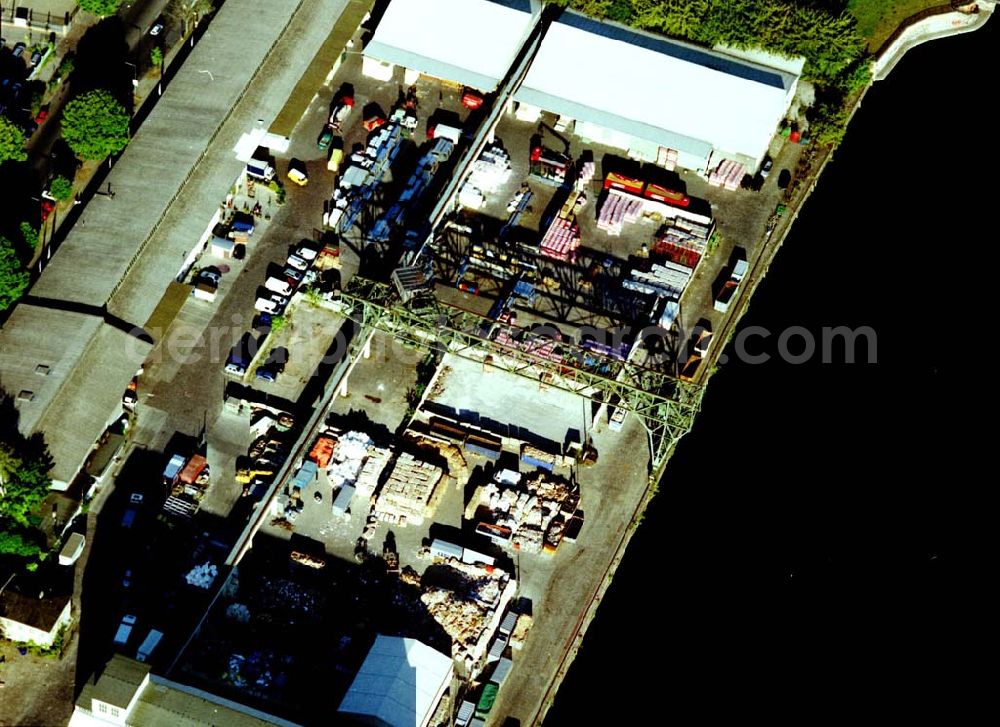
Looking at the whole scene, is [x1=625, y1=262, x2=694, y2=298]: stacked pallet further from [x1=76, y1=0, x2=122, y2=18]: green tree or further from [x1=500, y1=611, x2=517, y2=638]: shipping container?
[x1=76, y1=0, x2=122, y2=18]: green tree

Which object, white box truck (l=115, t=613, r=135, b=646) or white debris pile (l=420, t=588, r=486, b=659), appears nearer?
white box truck (l=115, t=613, r=135, b=646)

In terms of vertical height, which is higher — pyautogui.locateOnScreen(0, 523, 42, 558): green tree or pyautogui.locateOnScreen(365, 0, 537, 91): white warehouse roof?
pyautogui.locateOnScreen(365, 0, 537, 91): white warehouse roof

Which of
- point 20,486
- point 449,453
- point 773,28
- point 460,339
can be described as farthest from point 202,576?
point 773,28

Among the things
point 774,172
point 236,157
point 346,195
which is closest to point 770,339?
point 774,172

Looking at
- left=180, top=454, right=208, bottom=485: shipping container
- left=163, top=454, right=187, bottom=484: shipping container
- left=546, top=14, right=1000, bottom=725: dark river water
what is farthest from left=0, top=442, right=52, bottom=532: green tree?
left=546, top=14, right=1000, bottom=725: dark river water

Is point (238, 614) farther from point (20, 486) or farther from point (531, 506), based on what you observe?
point (531, 506)

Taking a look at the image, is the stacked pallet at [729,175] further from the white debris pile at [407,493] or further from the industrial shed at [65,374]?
the industrial shed at [65,374]

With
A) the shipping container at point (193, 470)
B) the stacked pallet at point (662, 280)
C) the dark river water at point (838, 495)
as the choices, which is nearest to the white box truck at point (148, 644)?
the shipping container at point (193, 470)
